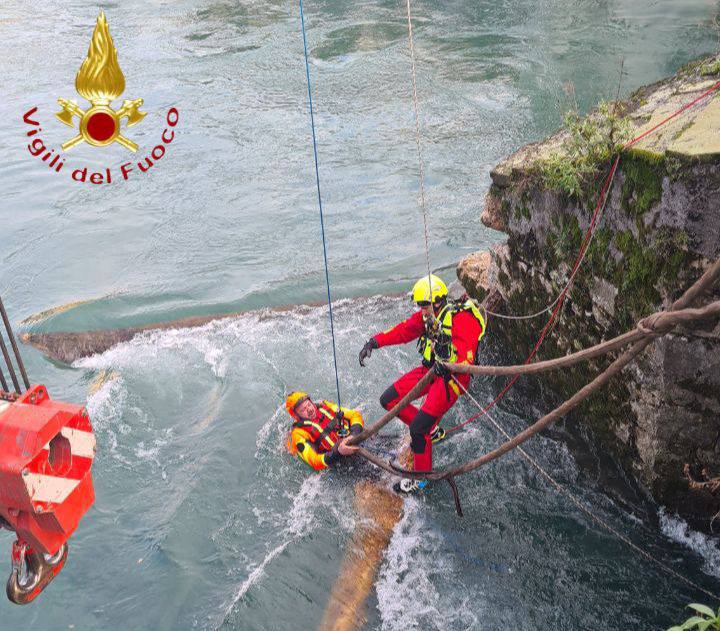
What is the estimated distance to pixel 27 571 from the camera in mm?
3883

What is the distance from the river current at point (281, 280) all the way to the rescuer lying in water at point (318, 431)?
0.26 metres

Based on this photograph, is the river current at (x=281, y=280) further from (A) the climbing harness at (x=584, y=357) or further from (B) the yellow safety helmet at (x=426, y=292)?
(B) the yellow safety helmet at (x=426, y=292)

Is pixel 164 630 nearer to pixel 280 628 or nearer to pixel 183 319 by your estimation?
pixel 280 628

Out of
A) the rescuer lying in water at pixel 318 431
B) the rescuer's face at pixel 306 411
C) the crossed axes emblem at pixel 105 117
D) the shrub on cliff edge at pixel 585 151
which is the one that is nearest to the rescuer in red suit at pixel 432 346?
the rescuer lying in water at pixel 318 431

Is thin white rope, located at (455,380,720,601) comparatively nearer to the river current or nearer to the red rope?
the river current

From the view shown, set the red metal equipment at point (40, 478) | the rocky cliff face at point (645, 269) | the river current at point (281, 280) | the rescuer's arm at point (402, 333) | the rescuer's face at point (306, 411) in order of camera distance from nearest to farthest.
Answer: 1. the red metal equipment at point (40, 478)
2. the rocky cliff face at point (645, 269)
3. the river current at point (281, 280)
4. the rescuer's arm at point (402, 333)
5. the rescuer's face at point (306, 411)

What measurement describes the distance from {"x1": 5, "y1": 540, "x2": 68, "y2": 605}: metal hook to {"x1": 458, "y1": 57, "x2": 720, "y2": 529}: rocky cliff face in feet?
13.3

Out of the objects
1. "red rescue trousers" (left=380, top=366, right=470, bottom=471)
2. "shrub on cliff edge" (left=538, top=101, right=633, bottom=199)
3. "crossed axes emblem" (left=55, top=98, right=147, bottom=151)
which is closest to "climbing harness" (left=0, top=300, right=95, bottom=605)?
"crossed axes emblem" (left=55, top=98, right=147, bottom=151)

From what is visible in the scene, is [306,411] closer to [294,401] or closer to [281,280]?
[294,401]

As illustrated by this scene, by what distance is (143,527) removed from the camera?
23.9ft

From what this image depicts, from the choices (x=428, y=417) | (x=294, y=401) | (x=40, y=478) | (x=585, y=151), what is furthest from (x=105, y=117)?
(x=40, y=478)

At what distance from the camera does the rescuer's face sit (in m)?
7.53

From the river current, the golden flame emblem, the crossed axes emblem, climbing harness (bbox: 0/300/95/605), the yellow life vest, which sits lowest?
the river current

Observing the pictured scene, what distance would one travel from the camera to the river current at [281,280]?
20.9ft
